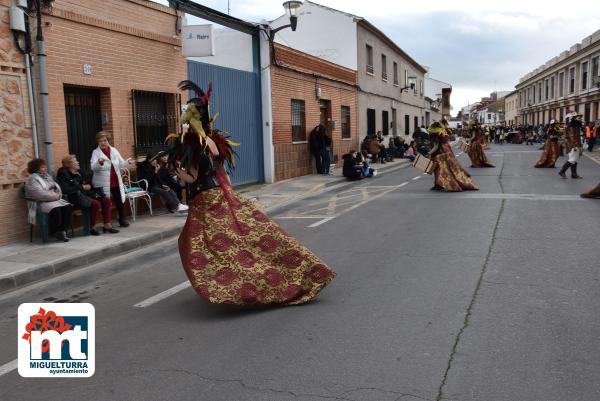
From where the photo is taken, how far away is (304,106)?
Answer: 19375mm

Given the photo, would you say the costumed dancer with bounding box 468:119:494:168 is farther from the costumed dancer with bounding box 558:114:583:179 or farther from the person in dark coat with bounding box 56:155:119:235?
the person in dark coat with bounding box 56:155:119:235

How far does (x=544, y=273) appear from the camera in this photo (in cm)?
582

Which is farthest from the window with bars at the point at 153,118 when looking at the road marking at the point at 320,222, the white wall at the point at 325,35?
the white wall at the point at 325,35

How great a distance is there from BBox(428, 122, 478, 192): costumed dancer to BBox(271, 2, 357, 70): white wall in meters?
13.3

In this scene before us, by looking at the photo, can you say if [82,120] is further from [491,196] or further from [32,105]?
[491,196]

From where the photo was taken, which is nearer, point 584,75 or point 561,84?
point 584,75

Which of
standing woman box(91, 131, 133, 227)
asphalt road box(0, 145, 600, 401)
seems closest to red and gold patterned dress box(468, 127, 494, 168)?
asphalt road box(0, 145, 600, 401)

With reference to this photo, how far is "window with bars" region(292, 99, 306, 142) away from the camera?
61.2ft

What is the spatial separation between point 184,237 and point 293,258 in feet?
3.29

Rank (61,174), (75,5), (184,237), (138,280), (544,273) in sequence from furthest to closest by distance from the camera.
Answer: (75,5) < (61,174) < (138,280) < (544,273) < (184,237)

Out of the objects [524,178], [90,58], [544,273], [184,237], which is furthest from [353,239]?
[524,178]

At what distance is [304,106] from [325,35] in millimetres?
8391

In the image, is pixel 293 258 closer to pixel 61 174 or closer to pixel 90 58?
pixel 61 174

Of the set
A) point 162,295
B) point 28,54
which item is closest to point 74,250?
point 162,295
